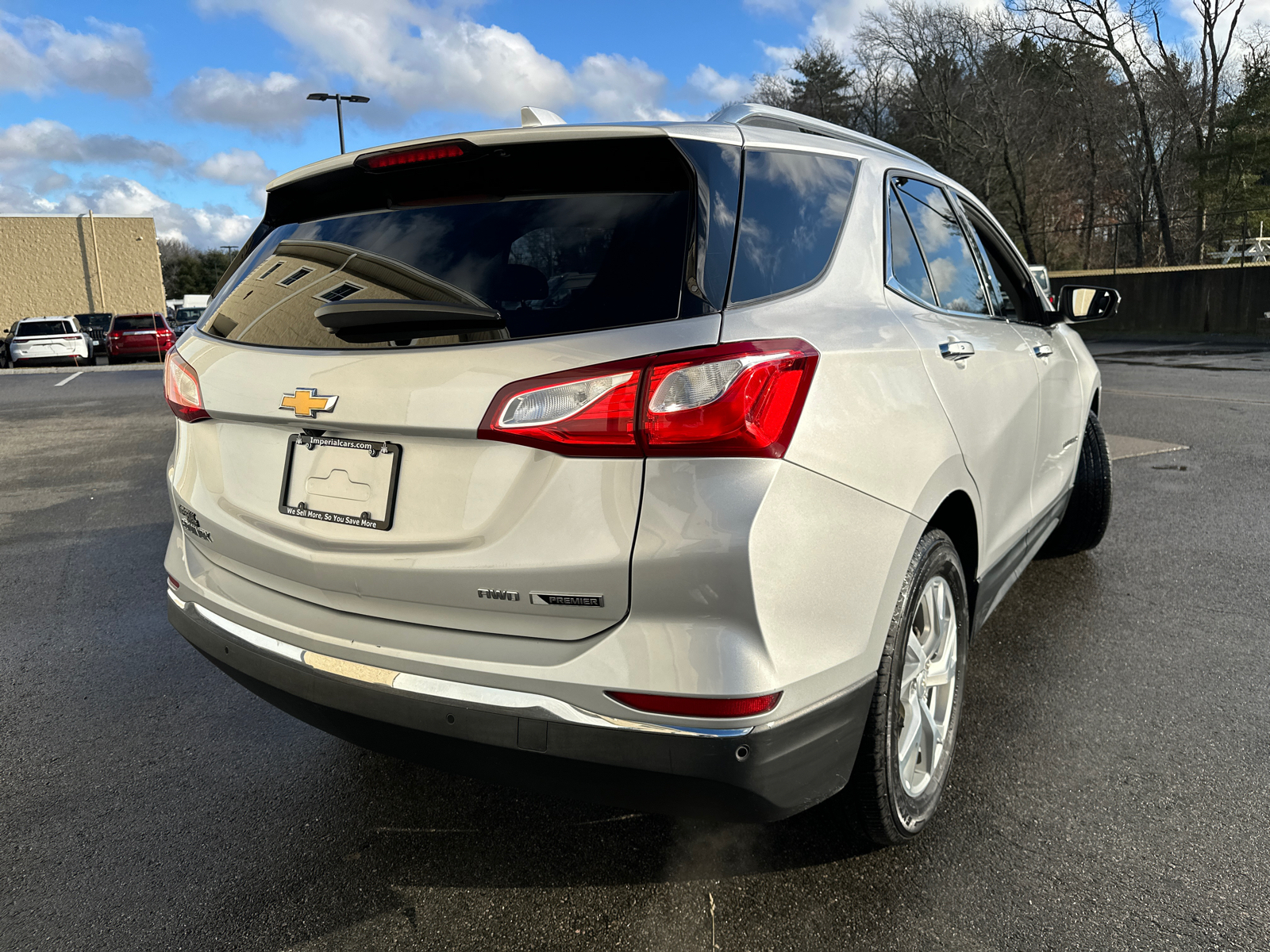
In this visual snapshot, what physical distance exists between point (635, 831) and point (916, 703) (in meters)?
0.82

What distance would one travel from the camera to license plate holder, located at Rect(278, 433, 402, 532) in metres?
2.00

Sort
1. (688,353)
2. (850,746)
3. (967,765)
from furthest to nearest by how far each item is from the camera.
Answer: (967,765) → (850,746) → (688,353)

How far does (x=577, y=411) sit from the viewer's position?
70.6 inches

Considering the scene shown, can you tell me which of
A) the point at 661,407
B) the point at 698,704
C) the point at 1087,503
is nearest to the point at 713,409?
the point at 661,407

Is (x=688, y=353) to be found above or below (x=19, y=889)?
above

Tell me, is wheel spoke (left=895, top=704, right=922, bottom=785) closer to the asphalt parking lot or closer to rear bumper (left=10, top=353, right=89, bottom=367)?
the asphalt parking lot

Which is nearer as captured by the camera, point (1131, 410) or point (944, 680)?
point (944, 680)

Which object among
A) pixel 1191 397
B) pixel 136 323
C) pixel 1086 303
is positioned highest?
pixel 1086 303

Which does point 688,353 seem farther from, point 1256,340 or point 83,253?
point 83,253

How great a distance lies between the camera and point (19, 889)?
93.9 inches

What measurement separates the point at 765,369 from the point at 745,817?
891 mm

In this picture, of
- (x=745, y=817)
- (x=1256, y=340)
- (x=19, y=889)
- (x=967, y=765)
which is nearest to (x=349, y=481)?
(x=745, y=817)

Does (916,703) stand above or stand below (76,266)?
below

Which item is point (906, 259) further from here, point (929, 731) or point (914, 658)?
point (929, 731)
